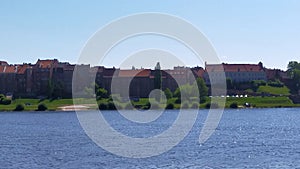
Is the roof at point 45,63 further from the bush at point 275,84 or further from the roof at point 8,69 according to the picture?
the bush at point 275,84

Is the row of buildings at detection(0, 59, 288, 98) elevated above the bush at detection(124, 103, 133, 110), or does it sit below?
above

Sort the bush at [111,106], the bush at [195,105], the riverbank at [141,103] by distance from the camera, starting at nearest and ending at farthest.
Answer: the bush at [195,105] < the bush at [111,106] < the riverbank at [141,103]

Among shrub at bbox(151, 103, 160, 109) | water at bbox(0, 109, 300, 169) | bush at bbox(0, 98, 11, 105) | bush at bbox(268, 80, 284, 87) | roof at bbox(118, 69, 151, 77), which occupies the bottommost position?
water at bbox(0, 109, 300, 169)

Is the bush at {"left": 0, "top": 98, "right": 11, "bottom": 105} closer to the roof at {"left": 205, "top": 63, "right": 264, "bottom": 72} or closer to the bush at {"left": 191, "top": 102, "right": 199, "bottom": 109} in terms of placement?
the bush at {"left": 191, "top": 102, "right": 199, "bottom": 109}

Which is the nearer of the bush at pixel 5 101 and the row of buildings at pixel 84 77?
the bush at pixel 5 101

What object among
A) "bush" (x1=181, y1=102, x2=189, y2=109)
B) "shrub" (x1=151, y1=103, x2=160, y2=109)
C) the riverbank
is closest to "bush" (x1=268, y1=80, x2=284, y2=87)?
the riverbank

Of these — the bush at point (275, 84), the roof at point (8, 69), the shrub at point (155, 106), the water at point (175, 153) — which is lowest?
the water at point (175, 153)

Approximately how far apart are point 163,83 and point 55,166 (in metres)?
113

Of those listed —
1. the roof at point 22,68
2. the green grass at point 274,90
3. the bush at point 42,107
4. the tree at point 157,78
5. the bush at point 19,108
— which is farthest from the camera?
the roof at point 22,68

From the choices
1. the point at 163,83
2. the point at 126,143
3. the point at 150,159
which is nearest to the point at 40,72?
the point at 163,83

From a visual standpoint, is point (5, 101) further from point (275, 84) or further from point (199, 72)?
→ point (275, 84)

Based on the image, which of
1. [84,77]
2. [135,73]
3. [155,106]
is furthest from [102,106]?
[135,73]

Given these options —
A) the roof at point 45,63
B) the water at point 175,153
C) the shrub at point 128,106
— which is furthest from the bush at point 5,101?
the water at point 175,153

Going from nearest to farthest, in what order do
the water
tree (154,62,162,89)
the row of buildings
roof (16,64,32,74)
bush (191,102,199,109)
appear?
the water
bush (191,102,199,109)
tree (154,62,162,89)
the row of buildings
roof (16,64,32,74)
